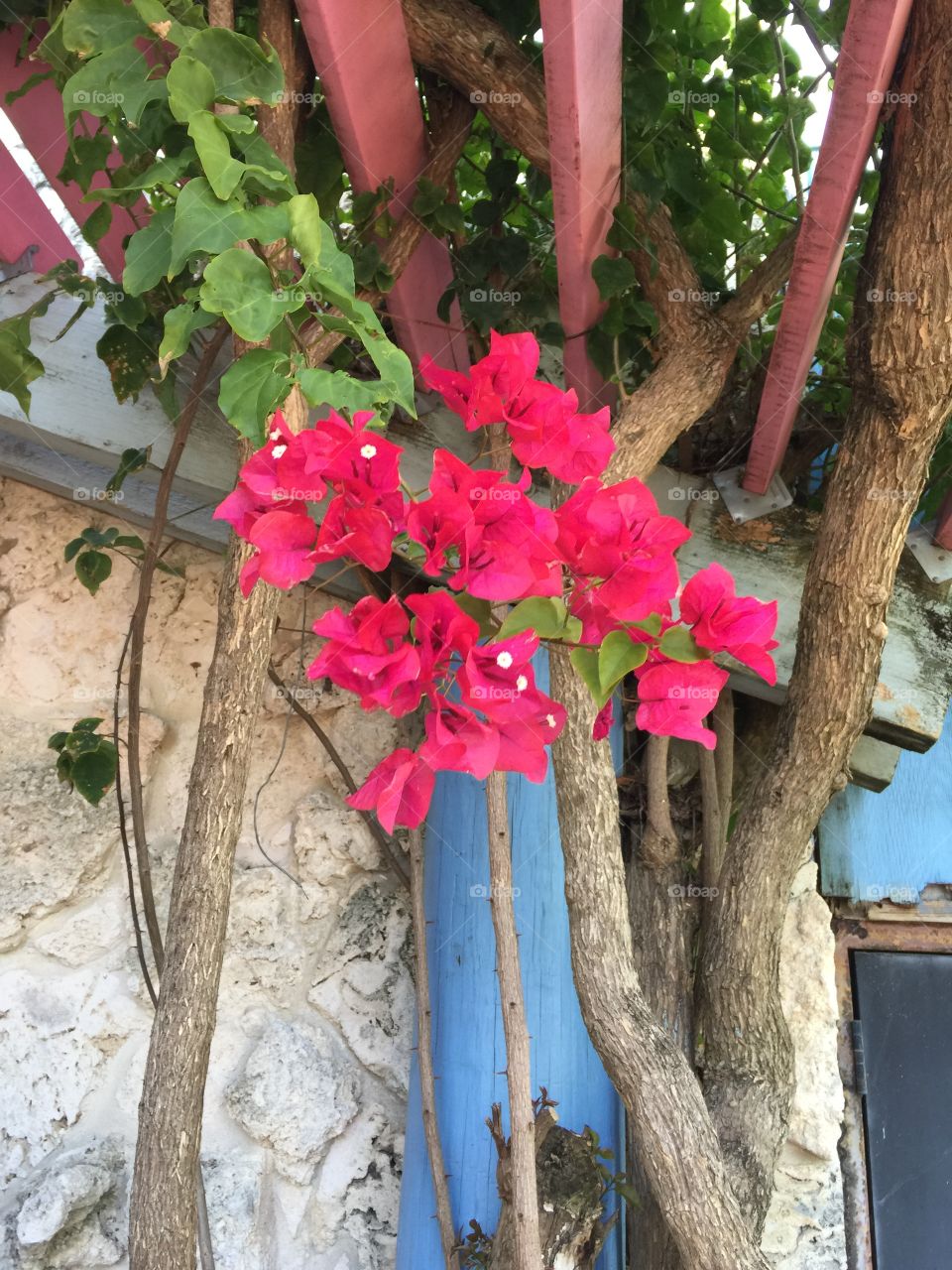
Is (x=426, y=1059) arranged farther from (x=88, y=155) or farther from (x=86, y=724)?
(x=88, y=155)

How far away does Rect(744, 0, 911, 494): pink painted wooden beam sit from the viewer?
1.24 metres

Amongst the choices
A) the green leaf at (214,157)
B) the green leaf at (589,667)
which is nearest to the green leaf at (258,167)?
the green leaf at (214,157)

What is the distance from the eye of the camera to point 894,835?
80.2 inches

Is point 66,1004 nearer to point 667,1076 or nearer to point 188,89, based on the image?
point 667,1076

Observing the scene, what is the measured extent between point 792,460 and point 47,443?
1.32 m

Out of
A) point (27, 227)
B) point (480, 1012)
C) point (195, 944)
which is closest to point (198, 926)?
point (195, 944)

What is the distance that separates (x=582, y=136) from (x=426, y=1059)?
4.27 feet

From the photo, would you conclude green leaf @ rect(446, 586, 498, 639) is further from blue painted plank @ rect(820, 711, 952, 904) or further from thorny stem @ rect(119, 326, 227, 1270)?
blue painted plank @ rect(820, 711, 952, 904)

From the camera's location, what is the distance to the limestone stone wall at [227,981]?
171 cm

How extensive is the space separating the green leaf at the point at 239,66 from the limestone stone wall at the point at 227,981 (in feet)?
3.50

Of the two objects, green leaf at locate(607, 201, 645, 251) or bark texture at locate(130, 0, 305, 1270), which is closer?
bark texture at locate(130, 0, 305, 1270)

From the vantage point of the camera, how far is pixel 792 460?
6.79ft

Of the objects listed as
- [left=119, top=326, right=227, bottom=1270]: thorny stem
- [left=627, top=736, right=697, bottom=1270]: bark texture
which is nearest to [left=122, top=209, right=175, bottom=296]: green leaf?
[left=119, top=326, right=227, bottom=1270]: thorny stem

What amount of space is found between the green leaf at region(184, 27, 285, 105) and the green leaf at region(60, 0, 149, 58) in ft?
0.41
